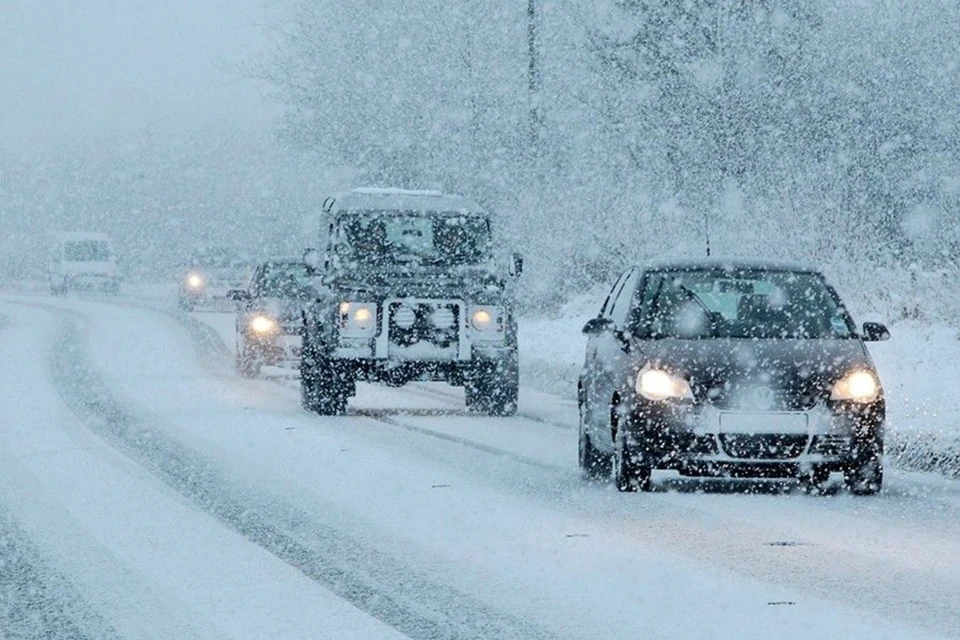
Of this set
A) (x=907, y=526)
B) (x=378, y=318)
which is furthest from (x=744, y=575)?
(x=378, y=318)

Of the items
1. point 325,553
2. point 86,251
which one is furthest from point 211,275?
point 325,553

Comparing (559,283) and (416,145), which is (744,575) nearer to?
(559,283)

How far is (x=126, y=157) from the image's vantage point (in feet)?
619

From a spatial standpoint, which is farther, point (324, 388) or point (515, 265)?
point (515, 265)

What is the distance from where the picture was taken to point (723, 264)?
45.0ft

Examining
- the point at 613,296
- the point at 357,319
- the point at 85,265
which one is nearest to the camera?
the point at 613,296

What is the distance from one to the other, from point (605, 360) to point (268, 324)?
12466mm

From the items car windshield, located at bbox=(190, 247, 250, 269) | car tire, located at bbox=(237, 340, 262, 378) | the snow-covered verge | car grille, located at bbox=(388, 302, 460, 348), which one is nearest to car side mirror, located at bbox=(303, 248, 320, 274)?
car grille, located at bbox=(388, 302, 460, 348)

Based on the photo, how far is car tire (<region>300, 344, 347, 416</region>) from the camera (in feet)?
64.6

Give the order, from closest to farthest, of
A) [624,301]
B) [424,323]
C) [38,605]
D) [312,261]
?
1. [38,605]
2. [624,301]
3. [424,323]
4. [312,261]

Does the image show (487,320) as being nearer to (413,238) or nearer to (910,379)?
(413,238)

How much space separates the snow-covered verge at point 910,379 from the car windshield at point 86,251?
41.7 metres

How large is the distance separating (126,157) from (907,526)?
18159cm

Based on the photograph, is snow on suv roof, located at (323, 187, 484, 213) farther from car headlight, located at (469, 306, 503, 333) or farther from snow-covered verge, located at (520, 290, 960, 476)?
snow-covered verge, located at (520, 290, 960, 476)
